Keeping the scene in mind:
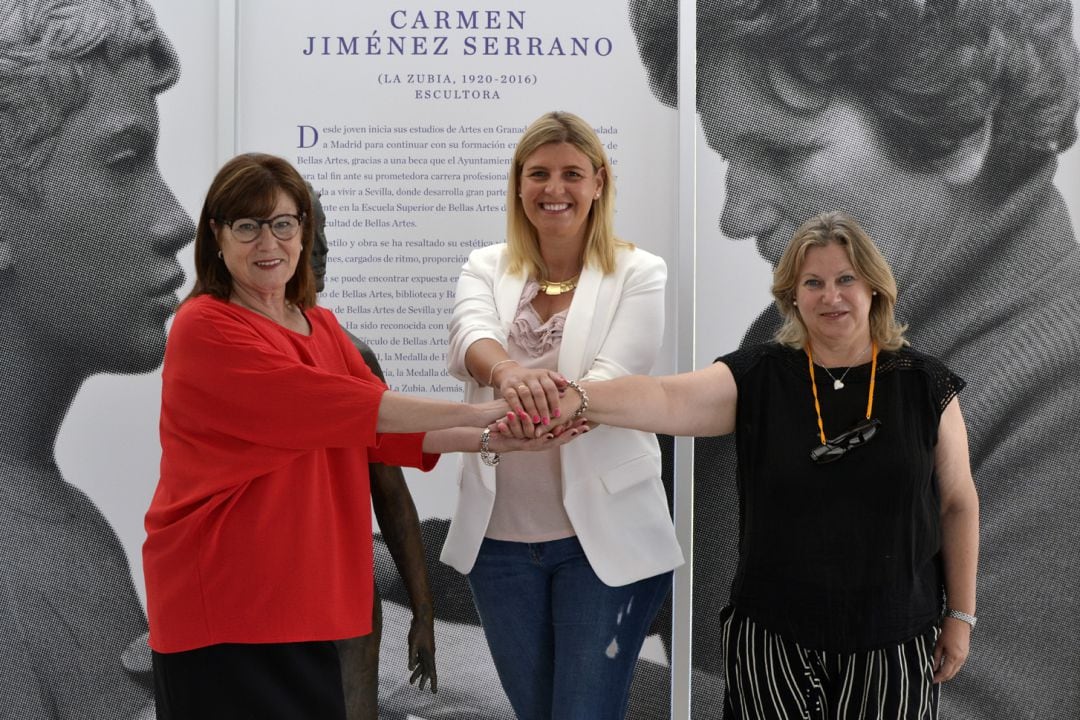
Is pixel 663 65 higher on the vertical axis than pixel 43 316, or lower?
higher

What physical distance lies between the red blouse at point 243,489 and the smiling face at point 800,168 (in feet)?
5.24

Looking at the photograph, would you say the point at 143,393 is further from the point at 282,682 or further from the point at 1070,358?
the point at 1070,358

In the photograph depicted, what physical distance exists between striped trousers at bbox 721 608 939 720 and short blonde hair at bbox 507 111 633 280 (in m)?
0.96

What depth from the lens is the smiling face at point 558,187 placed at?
254 cm

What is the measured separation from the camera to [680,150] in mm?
3191

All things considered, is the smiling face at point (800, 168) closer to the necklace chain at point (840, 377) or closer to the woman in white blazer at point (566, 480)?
the woman in white blazer at point (566, 480)

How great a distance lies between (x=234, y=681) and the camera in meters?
2.05

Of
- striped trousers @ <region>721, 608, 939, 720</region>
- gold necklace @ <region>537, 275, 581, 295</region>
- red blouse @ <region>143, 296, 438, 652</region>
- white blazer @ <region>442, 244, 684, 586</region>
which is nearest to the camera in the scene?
red blouse @ <region>143, 296, 438, 652</region>

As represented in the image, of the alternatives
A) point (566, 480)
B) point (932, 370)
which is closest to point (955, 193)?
point (932, 370)

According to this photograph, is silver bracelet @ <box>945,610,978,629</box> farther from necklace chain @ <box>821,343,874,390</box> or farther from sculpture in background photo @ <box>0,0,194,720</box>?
sculpture in background photo @ <box>0,0,194,720</box>

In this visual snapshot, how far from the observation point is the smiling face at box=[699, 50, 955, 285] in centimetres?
322

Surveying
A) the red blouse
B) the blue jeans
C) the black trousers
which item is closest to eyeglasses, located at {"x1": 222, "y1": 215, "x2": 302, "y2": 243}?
the red blouse

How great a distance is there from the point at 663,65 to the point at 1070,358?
1.52 metres

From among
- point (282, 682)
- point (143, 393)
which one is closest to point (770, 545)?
point (282, 682)
